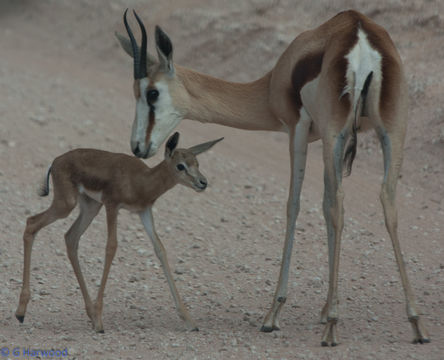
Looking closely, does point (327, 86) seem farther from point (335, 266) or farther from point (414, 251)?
point (414, 251)

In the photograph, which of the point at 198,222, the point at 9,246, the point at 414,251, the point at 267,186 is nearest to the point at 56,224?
the point at 9,246

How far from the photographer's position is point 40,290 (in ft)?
23.2

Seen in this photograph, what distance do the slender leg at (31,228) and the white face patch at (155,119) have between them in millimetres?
713

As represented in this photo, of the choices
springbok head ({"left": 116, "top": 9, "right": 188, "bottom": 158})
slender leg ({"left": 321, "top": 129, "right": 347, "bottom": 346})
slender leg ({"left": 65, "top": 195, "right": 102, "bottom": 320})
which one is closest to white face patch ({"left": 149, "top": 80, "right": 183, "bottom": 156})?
springbok head ({"left": 116, "top": 9, "right": 188, "bottom": 158})

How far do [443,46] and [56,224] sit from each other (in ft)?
23.4

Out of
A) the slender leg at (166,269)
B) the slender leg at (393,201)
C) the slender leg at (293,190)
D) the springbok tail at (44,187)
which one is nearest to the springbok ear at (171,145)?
the slender leg at (166,269)

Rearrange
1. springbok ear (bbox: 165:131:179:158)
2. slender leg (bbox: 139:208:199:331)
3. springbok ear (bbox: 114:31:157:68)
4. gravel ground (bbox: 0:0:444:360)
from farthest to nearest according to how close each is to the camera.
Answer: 1. springbok ear (bbox: 114:31:157:68)
2. springbok ear (bbox: 165:131:179:158)
3. slender leg (bbox: 139:208:199:331)
4. gravel ground (bbox: 0:0:444:360)

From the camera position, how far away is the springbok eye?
6.34 m

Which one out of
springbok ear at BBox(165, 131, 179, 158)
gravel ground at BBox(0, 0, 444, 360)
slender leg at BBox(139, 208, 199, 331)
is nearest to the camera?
gravel ground at BBox(0, 0, 444, 360)

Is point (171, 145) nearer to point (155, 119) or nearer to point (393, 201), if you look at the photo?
point (155, 119)

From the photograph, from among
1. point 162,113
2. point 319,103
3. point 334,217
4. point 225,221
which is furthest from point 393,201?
point 225,221

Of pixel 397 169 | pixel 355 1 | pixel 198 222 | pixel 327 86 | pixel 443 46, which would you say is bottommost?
pixel 198 222

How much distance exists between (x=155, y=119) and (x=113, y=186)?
0.63m

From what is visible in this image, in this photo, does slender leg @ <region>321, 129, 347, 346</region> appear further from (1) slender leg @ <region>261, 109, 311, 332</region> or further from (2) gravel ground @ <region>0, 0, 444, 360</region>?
(1) slender leg @ <region>261, 109, 311, 332</region>
